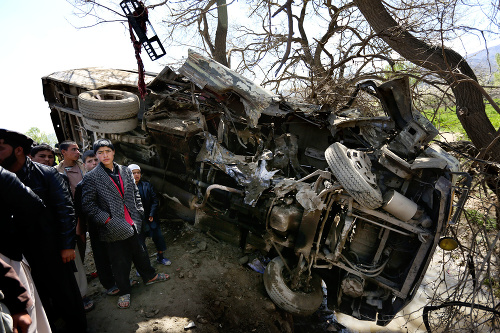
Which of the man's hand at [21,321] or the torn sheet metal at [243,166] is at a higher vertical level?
the torn sheet metal at [243,166]

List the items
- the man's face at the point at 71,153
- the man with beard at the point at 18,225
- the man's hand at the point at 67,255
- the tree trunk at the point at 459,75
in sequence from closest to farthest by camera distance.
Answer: the man with beard at the point at 18,225
the man's hand at the point at 67,255
the man's face at the point at 71,153
the tree trunk at the point at 459,75

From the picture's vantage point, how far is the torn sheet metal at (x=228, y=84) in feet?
12.4

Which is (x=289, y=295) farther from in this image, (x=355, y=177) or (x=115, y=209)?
(x=115, y=209)

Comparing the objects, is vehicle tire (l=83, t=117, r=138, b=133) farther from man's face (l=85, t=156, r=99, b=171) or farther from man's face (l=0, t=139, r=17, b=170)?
man's face (l=0, t=139, r=17, b=170)

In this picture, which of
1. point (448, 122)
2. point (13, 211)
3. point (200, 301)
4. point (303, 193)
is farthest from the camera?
point (448, 122)

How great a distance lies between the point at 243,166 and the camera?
12.1 ft

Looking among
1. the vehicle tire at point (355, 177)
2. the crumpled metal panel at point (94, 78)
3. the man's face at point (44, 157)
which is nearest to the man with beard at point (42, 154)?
the man's face at point (44, 157)

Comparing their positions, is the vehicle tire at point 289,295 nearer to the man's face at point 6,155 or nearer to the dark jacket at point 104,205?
the dark jacket at point 104,205

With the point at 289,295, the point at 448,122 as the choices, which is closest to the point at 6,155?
the point at 289,295

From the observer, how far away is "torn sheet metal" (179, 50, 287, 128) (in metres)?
3.78

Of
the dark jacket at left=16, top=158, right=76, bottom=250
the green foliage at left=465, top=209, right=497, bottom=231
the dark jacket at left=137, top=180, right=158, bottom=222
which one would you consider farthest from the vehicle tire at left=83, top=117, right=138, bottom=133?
the green foliage at left=465, top=209, right=497, bottom=231

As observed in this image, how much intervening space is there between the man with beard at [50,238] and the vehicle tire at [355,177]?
7.81 feet

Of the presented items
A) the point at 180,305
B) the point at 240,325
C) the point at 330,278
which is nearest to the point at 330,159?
the point at 330,278

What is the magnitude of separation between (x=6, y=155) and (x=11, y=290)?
98 centimetres
